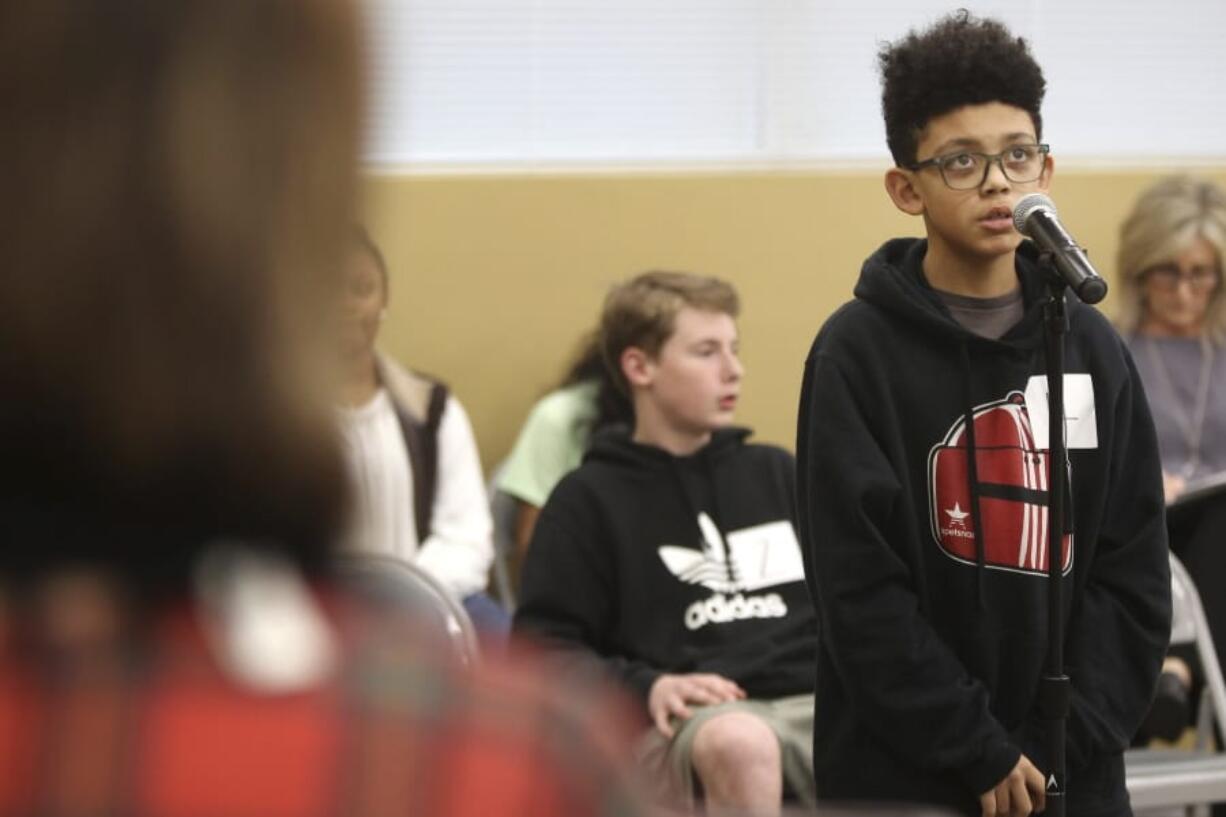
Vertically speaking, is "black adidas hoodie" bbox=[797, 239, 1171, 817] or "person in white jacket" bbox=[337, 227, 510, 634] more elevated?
"black adidas hoodie" bbox=[797, 239, 1171, 817]

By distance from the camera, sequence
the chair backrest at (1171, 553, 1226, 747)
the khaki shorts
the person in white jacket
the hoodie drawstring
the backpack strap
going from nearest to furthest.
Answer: the hoodie drawstring
the khaki shorts
the chair backrest at (1171, 553, 1226, 747)
the person in white jacket
the backpack strap

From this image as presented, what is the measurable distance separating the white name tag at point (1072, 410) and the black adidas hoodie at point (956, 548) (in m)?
0.01

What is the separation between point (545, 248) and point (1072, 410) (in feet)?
8.34

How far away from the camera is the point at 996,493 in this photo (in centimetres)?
223

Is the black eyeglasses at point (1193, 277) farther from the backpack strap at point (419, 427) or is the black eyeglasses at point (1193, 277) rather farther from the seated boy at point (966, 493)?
the seated boy at point (966, 493)

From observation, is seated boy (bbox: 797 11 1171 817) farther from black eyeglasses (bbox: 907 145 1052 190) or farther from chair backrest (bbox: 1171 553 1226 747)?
chair backrest (bbox: 1171 553 1226 747)

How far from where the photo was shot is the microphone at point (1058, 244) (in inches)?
81.7

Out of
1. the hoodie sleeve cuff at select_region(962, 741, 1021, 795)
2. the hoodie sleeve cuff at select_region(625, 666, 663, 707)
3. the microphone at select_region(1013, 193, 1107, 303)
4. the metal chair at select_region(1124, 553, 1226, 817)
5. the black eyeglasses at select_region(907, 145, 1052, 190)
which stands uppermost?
the black eyeglasses at select_region(907, 145, 1052, 190)

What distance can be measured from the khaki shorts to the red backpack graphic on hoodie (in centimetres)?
104

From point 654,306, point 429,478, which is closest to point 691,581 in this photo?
point 654,306

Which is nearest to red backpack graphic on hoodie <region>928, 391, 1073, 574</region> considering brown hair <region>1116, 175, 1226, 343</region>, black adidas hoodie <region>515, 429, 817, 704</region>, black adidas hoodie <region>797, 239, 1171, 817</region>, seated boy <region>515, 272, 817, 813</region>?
black adidas hoodie <region>797, 239, 1171, 817</region>

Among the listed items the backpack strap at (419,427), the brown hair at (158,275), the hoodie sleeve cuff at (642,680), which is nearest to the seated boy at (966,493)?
the hoodie sleeve cuff at (642,680)

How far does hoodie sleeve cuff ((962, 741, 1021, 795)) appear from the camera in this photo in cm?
222

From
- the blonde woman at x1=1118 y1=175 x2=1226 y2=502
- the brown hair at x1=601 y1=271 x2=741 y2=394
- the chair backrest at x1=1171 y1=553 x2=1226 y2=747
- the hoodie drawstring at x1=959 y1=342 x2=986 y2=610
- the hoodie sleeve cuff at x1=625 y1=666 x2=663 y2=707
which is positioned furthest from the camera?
the blonde woman at x1=1118 y1=175 x2=1226 y2=502
